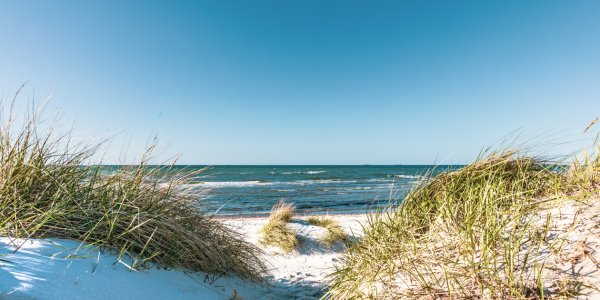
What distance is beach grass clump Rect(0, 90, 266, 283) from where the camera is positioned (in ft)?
6.63

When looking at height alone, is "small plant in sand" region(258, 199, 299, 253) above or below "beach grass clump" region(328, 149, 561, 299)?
below

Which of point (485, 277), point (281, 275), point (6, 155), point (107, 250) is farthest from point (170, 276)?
point (281, 275)

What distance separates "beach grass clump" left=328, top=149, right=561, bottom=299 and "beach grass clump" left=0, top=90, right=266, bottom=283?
59.4 inches

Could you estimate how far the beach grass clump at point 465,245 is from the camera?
1477 mm

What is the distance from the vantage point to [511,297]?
4.37 feet

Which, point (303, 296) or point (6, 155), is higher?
point (6, 155)

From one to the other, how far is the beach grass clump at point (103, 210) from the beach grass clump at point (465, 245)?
1.51 meters

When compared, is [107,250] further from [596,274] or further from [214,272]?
[596,274]

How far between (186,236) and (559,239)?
A: 9.62 ft

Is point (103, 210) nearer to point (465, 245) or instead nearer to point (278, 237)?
point (465, 245)

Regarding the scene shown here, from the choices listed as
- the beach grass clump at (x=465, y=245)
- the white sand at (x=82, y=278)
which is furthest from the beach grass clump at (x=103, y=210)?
the beach grass clump at (x=465, y=245)

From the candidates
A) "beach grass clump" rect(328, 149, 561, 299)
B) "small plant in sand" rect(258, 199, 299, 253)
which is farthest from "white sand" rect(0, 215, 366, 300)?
"small plant in sand" rect(258, 199, 299, 253)

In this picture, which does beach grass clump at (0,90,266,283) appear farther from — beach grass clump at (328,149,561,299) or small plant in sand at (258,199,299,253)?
small plant in sand at (258,199,299,253)

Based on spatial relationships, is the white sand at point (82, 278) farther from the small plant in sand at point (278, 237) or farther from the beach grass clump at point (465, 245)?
the small plant in sand at point (278, 237)
